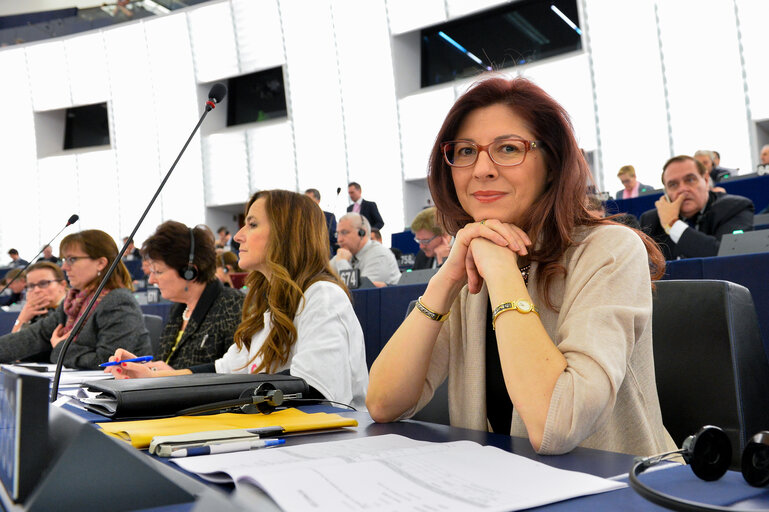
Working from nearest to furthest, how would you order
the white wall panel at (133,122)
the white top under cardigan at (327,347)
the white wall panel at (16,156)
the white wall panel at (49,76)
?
the white top under cardigan at (327,347) → the white wall panel at (133,122) → the white wall panel at (49,76) → the white wall panel at (16,156)

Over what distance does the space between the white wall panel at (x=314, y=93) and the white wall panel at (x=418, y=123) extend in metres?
1.31

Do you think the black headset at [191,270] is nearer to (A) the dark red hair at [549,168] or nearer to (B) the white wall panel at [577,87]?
(A) the dark red hair at [549,168]

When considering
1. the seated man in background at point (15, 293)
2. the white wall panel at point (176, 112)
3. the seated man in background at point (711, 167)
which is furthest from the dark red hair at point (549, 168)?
the white wall panel at point (176, 112)

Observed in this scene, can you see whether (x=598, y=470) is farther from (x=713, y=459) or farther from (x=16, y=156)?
(x=16, y=156)

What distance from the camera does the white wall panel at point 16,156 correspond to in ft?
49.2

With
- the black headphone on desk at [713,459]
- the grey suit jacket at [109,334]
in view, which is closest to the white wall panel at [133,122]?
the grey suit jacket at [109,334]

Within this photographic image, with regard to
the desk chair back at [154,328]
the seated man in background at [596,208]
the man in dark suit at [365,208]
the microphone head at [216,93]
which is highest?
the man in dark suit at [365,208]

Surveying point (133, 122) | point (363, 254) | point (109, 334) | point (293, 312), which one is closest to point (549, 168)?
point (293, 312)

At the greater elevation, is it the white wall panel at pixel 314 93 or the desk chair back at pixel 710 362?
the white wall panel at pixel 314 93

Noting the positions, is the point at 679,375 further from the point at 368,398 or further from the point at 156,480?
the point at 156,480

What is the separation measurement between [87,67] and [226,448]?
50.7ft

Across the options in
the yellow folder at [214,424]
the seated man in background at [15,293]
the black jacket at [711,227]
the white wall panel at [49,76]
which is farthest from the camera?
the white wall panel at [49,76]

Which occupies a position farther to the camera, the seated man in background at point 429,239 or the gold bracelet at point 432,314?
the seated man in background at point 429,239

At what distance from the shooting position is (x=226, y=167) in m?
13.4
